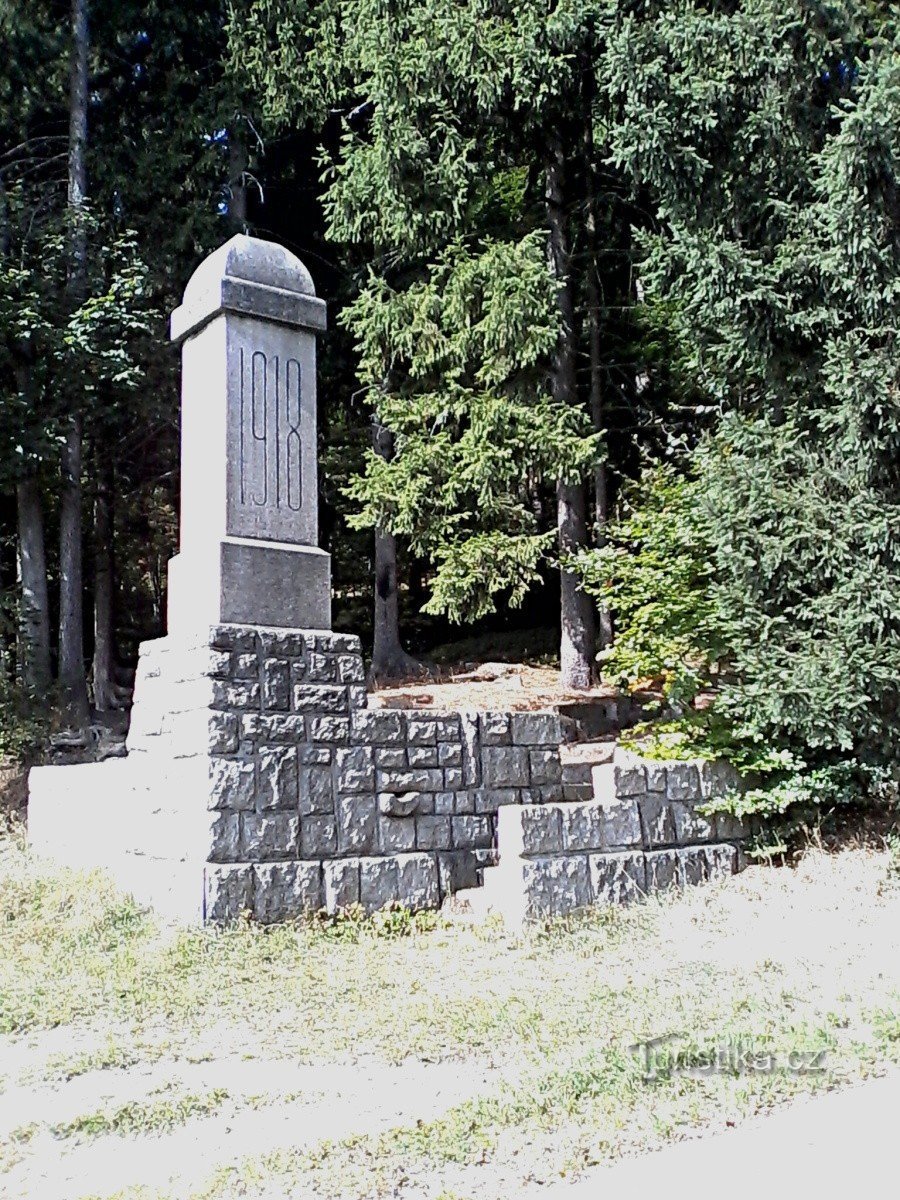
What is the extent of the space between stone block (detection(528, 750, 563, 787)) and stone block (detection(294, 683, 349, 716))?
4.90ft

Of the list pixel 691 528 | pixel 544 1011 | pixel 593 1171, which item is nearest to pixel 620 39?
pixel 691 528

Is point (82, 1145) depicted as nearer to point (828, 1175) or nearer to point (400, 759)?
point (828, 1175)

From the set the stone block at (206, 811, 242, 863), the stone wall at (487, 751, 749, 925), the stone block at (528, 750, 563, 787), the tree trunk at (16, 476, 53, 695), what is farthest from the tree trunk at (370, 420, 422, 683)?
the stone block at (206, 811, 242, 863)

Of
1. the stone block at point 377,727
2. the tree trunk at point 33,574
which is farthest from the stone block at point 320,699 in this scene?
the tree trunk at point 33,574

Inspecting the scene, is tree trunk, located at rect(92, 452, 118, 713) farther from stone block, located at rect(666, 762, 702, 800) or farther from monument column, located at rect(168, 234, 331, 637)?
stone block, located at rect(666, 762, 702, 800)

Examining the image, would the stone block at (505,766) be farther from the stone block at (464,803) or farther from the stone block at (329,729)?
the stone block at (329,729)

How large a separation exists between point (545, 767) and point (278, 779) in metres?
2.05

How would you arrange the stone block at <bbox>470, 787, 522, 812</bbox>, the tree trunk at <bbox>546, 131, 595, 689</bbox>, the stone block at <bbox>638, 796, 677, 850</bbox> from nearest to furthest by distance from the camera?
the stone block at <bbox>470, 787, 522, 812</bbox> < the stone block at <bbox>638, 796, 677, 850</bbox> < the tree trunk at <bbox>546, 131, 595, 689</bbox>

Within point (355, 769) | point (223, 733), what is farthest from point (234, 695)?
point (355, 769)

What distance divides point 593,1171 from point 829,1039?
1469 mm

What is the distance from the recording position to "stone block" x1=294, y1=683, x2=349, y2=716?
6.78m

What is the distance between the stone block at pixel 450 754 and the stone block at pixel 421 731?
0.08 metres

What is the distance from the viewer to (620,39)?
27.8 feet

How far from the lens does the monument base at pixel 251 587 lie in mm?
6680
